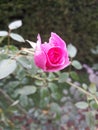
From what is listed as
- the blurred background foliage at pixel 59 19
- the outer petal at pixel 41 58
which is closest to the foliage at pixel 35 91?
the outer petal at pixel 41 58

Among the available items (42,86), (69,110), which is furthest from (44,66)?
(69,110)

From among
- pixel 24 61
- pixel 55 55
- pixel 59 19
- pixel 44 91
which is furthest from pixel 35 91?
pixel 59 19

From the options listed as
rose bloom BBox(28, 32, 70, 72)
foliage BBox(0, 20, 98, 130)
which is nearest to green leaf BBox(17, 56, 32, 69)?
foliage BBox(0, 20, 98, 130)

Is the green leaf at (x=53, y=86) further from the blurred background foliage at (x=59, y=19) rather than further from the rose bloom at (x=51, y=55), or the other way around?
the blurred background foliage at (x=59, y=19)

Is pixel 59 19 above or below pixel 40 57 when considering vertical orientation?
below

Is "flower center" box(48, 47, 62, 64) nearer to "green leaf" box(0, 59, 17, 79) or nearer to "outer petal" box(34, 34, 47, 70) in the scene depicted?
"outer petal" box(34, 34, 47, 70)

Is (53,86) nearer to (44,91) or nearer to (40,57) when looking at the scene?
(44,91)

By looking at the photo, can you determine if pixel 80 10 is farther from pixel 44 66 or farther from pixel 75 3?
pixel 44 66
